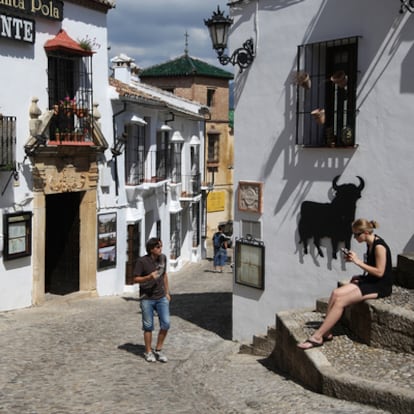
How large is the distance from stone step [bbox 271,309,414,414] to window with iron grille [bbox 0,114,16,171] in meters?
7.51

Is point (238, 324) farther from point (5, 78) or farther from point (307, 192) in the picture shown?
point (5, 78)

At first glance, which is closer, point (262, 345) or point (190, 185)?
point (262, 345)

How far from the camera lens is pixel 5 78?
13258 millimetres

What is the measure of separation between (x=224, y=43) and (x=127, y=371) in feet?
17.3

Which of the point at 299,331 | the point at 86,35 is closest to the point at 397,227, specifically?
the point at 299,331

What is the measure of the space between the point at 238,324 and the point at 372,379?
527cm

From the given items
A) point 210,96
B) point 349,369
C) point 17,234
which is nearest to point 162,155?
point 17,234

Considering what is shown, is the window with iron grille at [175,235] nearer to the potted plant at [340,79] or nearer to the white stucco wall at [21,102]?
the white stucco wall at [21,102]

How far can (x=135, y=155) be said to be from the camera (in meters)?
19.1

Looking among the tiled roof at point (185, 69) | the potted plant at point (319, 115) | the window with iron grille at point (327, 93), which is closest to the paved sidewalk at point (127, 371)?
the window with iron grille at point (327, 93)

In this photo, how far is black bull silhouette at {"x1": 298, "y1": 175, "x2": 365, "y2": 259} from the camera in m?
9.13

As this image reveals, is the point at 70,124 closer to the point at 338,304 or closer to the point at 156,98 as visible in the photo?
the point at 156,98

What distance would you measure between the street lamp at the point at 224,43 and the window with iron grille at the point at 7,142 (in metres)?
4.98

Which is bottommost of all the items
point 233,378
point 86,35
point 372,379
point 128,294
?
point 128,294
